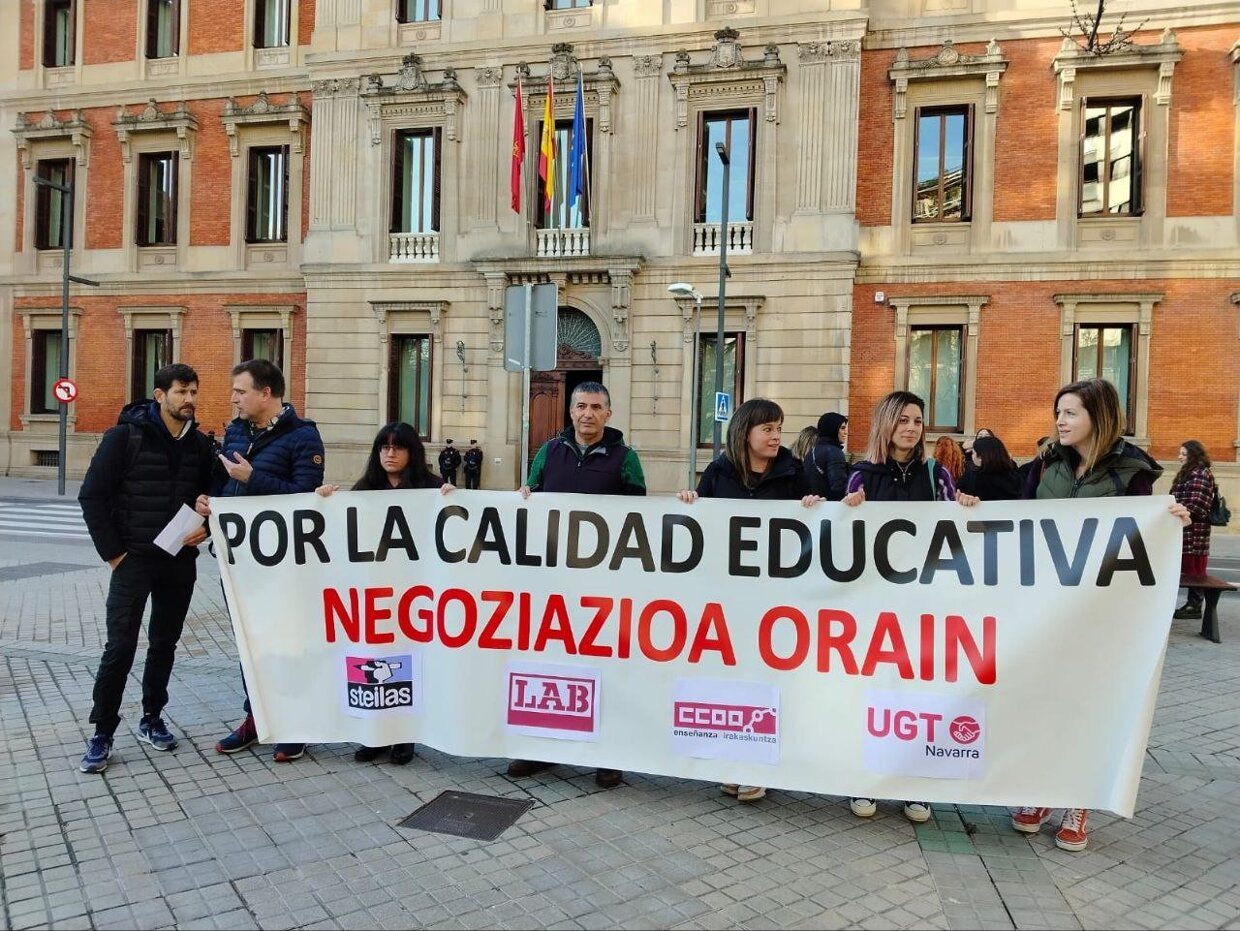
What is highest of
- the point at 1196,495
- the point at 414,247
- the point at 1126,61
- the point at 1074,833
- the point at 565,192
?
the point at 1126,61

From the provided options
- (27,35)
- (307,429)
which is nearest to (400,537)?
(307,429)

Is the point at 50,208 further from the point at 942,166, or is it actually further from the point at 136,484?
the point at 136,484

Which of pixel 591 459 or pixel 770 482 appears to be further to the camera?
pixel 591 459

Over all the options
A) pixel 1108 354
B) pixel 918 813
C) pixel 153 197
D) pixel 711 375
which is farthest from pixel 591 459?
pixel 153 197

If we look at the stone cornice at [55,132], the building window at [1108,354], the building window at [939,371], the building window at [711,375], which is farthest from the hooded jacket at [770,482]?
the stone cornice at [55,132]

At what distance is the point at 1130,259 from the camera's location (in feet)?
62.4

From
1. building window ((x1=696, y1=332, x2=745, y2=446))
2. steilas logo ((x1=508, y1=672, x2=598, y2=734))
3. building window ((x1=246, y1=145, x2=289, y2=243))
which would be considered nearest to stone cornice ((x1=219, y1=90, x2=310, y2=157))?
building window ((x1=246, y1=145, x2=289, y2=243))

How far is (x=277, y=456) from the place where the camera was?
4.85 metres

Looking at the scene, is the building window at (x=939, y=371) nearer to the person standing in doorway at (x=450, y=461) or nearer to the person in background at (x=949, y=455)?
the person standing in doorway at (x=450, y=461)

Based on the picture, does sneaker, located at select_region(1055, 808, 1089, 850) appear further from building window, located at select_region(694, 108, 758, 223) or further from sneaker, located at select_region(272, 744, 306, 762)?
building window, located at select_region(694, 108, 758, 223)

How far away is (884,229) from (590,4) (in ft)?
30.6

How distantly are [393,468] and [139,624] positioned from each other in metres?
1.56

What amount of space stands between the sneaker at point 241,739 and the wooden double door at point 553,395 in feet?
58.2

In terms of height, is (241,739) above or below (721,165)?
below
